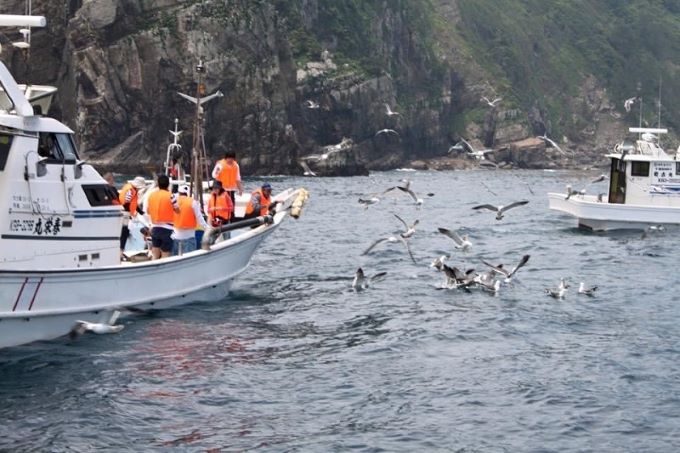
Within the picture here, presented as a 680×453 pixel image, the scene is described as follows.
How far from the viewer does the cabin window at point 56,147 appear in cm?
1859

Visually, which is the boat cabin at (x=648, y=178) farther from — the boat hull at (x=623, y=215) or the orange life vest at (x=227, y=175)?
the orange life vest at (x=227, y=175)

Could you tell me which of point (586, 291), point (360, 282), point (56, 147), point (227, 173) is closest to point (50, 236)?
point (56, 147)

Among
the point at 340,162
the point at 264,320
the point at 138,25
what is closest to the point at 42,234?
the point at 264,320

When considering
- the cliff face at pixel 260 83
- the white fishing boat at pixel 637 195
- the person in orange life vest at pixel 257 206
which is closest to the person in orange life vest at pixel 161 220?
the person in orange life vest at pixel 257 206

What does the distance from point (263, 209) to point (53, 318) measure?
8.02 meters

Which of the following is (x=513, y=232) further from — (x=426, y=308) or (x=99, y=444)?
(x=99, y=444)

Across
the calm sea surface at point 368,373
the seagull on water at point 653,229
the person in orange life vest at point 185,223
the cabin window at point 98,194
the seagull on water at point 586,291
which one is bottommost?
the calm sea surface at point 368,373

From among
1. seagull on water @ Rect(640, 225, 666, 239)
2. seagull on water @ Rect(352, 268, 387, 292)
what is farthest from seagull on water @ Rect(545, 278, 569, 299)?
seagull on water @ Rect(640, 225, 666, 239)

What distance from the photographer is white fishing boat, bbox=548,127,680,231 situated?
42938 mm

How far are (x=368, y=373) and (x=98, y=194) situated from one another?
5741mm

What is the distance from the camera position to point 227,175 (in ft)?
82.8

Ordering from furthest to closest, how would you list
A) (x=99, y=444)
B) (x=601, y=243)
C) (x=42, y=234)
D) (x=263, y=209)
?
(x=601, y=243)
(x=263, y=209)
(x=42, y=234)
(x=99, y=444)

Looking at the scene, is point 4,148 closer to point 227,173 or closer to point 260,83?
point 227,173

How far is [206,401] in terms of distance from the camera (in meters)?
15.7
